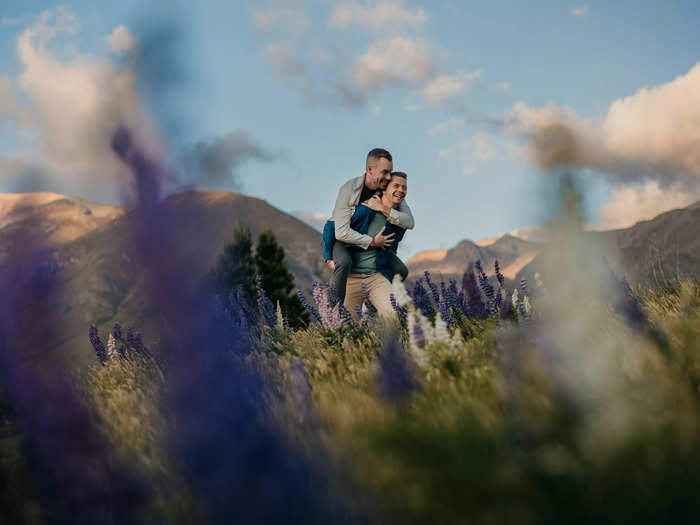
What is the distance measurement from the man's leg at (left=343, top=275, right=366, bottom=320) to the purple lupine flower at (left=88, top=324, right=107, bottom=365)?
303 cm

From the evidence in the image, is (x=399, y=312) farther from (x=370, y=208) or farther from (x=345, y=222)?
(x=370, y=208)

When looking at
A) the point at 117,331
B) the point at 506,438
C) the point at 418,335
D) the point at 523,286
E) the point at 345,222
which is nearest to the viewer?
the point at 506,438

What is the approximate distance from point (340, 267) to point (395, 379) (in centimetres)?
322

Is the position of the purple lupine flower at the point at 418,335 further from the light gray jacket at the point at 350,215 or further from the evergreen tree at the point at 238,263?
the evergreen tree at the point at 238,263

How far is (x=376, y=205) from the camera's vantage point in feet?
19.1

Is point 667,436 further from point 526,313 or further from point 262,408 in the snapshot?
point 526,313

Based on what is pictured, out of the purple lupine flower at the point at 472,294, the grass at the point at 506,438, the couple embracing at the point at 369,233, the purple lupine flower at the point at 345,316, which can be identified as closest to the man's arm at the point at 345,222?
the couple embracing at the point at 369,233

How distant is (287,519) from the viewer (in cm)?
167

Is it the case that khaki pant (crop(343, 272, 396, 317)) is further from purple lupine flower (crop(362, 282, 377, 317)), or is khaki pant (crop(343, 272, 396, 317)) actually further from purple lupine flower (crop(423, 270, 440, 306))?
purple lupine flower (crop(423, 270, 440, 306))

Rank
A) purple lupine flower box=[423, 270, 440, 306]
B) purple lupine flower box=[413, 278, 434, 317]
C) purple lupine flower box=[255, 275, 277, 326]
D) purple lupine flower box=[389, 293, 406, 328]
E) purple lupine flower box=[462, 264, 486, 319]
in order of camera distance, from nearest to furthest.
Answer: purple lupine flower box=[462, 264, 486, 319]
purple lupine flower box=[389, 293, 406, 328]
purple lupine flower box=[423, 270, 440, 306]
purple lupine flower box=[413, 278, 434, 317]
purple lupine flower box=[255, 275, 277, 326]

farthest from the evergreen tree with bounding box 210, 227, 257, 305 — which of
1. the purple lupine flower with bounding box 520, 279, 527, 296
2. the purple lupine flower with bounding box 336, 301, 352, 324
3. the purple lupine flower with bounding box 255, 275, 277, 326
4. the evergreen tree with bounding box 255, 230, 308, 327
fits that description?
the purple lupine flower with bounding box 520, 279, 527, 296

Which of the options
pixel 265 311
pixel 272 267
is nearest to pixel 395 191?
pixel 265 311

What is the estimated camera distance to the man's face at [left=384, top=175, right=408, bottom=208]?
570 centimetres

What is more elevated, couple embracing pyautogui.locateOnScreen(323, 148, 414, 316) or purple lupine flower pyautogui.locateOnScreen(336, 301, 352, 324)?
couple embracing pyautogui.locateOnScreen(323, 148, 414, 316)
